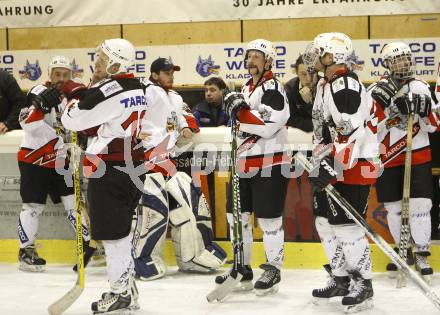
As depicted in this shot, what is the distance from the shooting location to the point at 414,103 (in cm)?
579

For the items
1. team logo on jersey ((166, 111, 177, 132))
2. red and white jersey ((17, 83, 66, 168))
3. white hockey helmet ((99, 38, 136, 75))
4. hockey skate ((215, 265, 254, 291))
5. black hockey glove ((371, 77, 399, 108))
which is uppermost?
white hockey helmet ((99, 38, 136, 75))

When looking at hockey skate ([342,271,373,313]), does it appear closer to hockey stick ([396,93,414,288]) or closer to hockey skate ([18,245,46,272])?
hockey stick ([396,93,414,288])

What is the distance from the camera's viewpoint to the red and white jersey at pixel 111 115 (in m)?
4.89

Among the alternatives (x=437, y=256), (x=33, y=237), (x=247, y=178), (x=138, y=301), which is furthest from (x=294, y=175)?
(x=33, y=237)

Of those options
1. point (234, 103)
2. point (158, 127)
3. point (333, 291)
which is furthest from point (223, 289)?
point (158, 127)

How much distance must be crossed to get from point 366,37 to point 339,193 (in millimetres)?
3361

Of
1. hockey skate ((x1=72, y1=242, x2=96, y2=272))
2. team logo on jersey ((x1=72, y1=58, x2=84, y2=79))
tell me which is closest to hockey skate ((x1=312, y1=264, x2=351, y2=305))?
hockey skate ((x1=72, y1=242, x2=96, y2=272))

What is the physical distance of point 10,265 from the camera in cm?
688

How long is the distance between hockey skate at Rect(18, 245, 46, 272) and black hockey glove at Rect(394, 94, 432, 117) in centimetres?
280

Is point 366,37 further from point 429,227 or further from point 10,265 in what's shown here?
point 10,265

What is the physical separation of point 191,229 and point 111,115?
1.71 metres

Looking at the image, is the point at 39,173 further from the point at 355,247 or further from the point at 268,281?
the point at 355,247

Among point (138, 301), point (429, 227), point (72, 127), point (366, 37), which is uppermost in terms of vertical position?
point (366, 37)

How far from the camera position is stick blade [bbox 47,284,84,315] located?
513 cm
